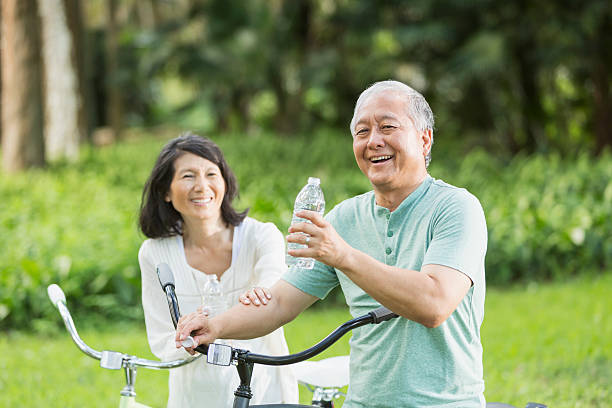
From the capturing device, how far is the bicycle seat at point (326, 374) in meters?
2.75

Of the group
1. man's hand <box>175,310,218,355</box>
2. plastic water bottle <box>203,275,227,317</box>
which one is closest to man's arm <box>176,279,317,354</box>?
man's hand <box>175,310,218,355</box>

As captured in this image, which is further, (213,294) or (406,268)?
(213,294)

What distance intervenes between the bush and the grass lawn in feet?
1.35

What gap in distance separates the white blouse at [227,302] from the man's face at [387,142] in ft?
2.64

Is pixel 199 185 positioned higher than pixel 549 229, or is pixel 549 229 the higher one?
pixel 549 229

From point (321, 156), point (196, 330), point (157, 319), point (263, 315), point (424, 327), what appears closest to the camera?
point (424, 327)

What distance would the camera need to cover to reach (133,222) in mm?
8516

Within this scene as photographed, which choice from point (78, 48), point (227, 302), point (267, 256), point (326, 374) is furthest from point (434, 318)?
point (78, 48)

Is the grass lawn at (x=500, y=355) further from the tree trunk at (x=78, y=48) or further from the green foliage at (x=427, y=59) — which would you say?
the tree trunk at (x=78, y=48)

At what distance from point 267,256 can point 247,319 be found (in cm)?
69

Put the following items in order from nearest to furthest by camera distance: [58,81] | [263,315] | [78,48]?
1. [263,315]
2. [58,81]
3. [78,48]

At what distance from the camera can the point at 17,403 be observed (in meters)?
5.04

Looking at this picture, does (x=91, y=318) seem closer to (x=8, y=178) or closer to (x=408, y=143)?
(x=8, y=178)

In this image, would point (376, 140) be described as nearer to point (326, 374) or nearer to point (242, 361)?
point (242, 361)
